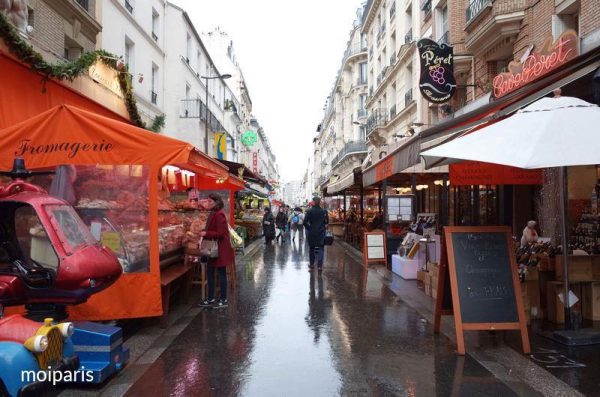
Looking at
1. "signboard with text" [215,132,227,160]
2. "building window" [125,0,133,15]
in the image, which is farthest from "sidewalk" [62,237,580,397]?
"signboard with text" [215,132,227,160]

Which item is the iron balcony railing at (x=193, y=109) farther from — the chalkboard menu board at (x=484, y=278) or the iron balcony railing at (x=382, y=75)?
the chalkboard menu board at (x=484, y=278)

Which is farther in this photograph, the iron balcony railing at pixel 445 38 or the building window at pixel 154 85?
the building window at pixel 154 85

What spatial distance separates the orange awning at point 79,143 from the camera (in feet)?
19.6

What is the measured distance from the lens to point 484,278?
5.73 meters

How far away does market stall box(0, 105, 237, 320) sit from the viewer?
6012 mm

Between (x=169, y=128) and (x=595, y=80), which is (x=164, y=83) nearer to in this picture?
(x=169, y=128)

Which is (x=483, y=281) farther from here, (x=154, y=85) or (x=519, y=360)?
(x=154, y=85)

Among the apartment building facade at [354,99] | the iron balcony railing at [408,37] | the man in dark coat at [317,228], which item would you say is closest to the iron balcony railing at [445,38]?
the iron balcony railing at [408,37]

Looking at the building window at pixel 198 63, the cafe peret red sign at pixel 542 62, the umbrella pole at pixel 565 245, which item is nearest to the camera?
the umbrella pole at pixel 565 245

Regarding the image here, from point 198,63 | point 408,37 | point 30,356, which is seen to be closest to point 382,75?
point 408,37

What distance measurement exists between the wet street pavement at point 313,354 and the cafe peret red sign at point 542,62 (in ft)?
15.7

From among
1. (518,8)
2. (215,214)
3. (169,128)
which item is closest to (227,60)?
(169,128)

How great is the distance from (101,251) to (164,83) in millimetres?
17974

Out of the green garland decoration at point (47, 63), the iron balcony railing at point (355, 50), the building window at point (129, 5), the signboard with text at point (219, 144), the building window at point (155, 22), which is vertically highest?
the iron balcony railing at point (355, 50)
